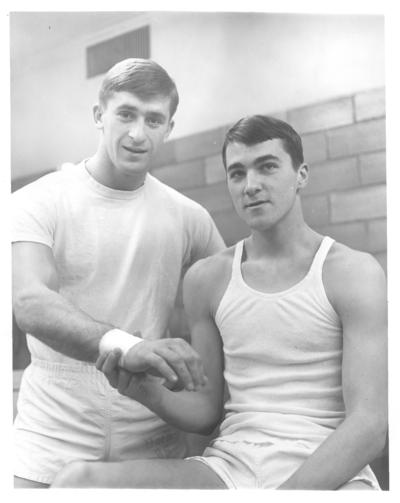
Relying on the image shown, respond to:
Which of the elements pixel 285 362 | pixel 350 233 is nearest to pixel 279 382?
pixel 285 362

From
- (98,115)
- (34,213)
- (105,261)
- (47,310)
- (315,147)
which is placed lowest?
(47,310)

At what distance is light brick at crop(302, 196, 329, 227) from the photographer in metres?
1.48

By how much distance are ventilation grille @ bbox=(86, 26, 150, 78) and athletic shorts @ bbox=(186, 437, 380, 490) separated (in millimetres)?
861

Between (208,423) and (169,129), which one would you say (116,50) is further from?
(208,423)

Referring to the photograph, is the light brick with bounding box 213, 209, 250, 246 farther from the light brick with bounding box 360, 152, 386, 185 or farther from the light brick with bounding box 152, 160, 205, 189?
the light brick with bounding box 360, 152, 386, 185

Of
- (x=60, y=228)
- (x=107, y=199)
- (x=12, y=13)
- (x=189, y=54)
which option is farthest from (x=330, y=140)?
(x=12, y=13)

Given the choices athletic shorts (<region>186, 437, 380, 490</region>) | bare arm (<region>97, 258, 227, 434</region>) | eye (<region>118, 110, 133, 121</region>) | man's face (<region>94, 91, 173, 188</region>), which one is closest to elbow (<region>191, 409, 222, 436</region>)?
bare arm (<region>97, 258, 227, 434</region>)

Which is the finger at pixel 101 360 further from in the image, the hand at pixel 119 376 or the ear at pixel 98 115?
the ear at pixel 98 115

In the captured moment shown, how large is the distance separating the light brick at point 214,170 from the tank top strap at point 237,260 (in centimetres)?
15

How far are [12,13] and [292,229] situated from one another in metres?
0.75

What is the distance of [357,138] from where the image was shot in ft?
4.91

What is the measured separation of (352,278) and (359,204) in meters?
0.22

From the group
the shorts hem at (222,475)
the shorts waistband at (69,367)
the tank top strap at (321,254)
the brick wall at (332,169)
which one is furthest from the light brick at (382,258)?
the shorts waistband at (69,367)

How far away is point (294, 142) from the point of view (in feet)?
4.76
